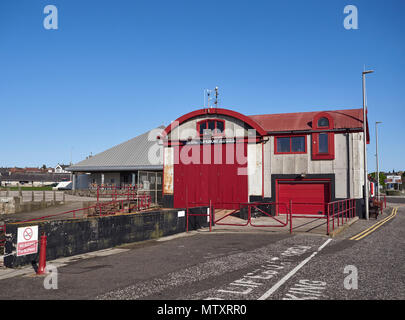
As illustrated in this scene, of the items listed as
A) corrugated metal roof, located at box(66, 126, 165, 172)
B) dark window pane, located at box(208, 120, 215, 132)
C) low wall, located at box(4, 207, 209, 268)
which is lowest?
low wall, located at box(4, 207, 209, 268)

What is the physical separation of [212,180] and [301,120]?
7231 millimetres

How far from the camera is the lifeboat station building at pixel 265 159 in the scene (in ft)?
73.9

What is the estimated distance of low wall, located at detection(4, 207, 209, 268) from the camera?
938 centimetres

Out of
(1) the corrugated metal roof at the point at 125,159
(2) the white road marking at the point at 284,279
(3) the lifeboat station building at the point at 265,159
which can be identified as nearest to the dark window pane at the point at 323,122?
(3) the lifeboat station building at the point at 265,159

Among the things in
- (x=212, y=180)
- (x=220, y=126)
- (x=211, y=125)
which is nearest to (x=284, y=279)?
(x=212, y=180)

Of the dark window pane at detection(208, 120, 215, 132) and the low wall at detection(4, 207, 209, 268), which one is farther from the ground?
the dark window pane at detection(208, 120, 215, 132)

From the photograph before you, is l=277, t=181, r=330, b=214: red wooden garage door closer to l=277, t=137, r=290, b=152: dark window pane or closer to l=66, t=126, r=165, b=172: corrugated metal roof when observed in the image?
l=277, t=137, r=290, b=152: dark window pane

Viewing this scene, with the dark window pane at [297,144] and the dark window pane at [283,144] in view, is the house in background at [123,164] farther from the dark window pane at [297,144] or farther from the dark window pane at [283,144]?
the dark window pane at [297,144]

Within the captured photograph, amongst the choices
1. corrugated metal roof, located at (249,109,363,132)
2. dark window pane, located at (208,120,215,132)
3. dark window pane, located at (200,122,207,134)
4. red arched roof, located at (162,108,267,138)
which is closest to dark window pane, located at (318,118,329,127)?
corrugated metal roof, located at (249,109,363,132)

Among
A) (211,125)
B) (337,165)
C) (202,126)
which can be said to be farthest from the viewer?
(202,126)

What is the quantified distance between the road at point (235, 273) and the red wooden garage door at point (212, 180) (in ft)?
33.5

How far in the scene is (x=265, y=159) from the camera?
78.9ft

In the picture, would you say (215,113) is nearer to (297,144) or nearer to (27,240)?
(297,144)

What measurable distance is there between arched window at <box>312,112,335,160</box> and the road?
32.6ft
